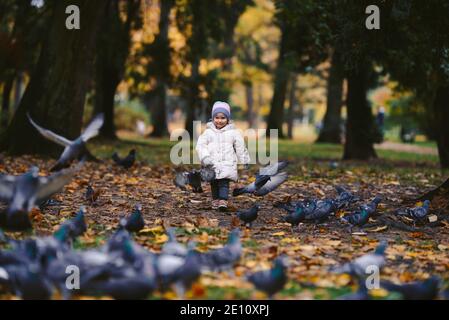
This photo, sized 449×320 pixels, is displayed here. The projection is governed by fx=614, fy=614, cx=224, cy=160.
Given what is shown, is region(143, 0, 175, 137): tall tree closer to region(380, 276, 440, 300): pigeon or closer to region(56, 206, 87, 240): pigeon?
region(56, 206, 87, 240): pigeon

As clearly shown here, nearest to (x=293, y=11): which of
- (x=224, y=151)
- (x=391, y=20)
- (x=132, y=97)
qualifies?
(x=391, y=20)

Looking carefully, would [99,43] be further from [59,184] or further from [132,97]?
[59,184]

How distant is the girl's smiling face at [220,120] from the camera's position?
27.0ft

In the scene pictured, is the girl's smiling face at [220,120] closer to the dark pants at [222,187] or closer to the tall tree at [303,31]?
the dark pants at [222,187]

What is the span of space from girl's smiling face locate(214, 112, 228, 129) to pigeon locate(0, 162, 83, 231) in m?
3.24

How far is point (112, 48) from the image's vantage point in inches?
872

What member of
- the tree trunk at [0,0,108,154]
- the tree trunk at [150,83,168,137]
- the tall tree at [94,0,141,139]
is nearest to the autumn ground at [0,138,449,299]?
the tree trunk at [0,0,108,154]

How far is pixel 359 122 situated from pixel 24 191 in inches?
572

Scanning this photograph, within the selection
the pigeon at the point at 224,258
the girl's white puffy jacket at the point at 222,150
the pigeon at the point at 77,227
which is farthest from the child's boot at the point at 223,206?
the pigeon at the point at 224,258

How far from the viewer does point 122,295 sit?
411 cm

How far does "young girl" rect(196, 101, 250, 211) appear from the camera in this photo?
820 cm

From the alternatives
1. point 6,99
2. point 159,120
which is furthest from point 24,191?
point 159,120

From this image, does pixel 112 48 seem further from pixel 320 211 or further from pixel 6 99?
pixel 320 211

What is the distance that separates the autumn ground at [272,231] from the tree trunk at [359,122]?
5.52 meters
